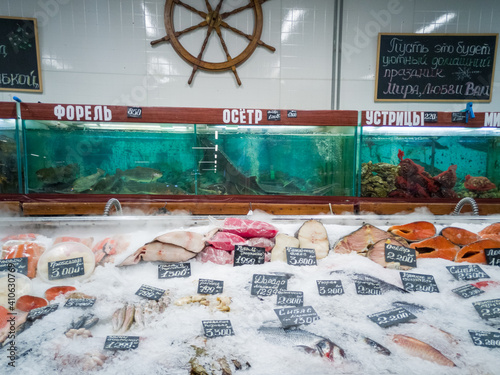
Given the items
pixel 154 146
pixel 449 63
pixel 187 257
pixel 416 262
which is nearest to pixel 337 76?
pixel 449 63

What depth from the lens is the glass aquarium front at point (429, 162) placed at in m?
3.34

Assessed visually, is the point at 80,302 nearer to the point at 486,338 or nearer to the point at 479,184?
the point at 486,338

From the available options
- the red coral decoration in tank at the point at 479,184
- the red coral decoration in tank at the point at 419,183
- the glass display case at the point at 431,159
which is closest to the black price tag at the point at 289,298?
the glass display case at the point at 431,159

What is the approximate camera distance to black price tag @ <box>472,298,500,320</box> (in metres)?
0.98

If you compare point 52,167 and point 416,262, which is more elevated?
point 52,167

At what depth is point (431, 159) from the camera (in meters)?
3.47

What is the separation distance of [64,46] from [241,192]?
3993 millimetres

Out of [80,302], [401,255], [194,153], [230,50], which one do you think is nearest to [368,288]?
[401,255]

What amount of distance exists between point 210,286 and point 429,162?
3.59 meters

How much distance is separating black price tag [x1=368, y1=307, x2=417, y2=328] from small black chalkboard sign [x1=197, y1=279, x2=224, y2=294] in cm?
62

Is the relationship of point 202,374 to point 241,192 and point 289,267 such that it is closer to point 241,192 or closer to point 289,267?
point 289,267

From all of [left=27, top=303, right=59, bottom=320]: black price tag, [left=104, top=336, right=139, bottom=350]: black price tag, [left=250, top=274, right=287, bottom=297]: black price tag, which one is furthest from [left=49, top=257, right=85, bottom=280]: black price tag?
[left=250, top=274, right=287, bottom=297]: black price tag

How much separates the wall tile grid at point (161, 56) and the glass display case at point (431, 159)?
5.34 feet

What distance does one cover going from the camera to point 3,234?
4.89ft
